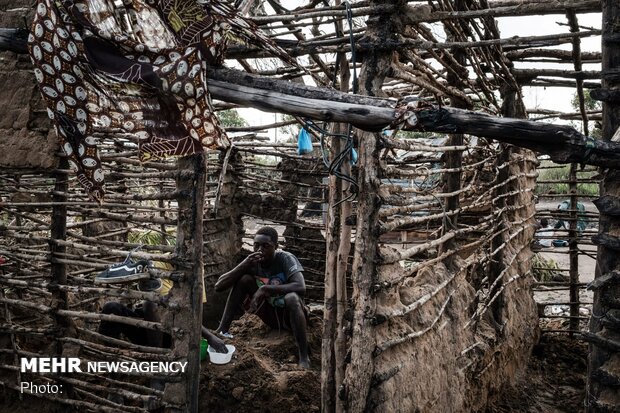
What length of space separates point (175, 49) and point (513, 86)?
163 inches

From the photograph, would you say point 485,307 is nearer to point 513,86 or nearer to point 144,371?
point 513,86

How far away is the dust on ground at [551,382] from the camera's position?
18.3 feet

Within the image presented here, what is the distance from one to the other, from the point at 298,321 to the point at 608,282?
10.5 feet

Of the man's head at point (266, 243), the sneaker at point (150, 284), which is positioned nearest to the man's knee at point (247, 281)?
the man's head at point (266, 243)

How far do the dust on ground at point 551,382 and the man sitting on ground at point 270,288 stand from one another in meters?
2.09

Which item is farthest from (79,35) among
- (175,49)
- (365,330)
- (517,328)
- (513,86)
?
(517,328)

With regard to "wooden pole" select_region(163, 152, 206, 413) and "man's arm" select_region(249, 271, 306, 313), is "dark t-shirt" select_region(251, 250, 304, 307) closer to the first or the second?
"man's arm" select_region(249, 271, 306, 313)

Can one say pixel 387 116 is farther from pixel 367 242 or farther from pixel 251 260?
pixel 251 260

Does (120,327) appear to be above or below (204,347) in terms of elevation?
above

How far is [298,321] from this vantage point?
5.66 metres

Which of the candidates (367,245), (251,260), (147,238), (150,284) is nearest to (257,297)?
(251,260)

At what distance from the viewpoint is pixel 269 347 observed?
234 inches

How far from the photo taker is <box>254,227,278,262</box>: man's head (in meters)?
5.73

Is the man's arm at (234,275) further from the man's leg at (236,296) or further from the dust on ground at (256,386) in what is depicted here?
the dust on ground at (256,386)
